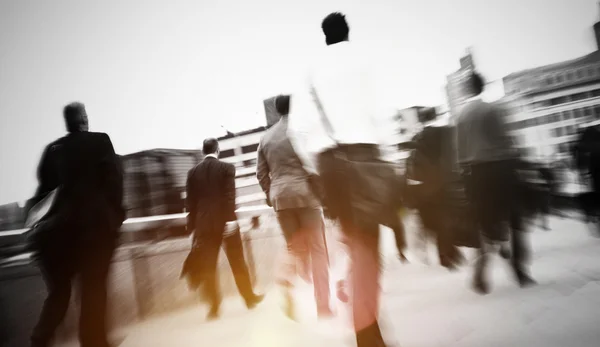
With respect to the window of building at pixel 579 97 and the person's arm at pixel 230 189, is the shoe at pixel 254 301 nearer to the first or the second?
the person's arm at pixel 230 189

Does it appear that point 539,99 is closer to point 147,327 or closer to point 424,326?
point 424,326

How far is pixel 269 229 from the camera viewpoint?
9.96ft

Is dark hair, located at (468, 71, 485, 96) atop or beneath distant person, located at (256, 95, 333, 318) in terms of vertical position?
atop

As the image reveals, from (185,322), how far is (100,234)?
2.87 ft

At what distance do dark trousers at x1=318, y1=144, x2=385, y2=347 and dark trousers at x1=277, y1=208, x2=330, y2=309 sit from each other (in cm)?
46

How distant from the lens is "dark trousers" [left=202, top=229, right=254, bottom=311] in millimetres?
2137

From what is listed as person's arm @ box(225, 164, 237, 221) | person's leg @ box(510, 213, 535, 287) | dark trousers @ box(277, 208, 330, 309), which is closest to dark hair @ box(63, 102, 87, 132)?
person's arm @ box(225, 164, 237, 221)

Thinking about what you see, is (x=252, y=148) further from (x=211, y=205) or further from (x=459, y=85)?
(x=459, y=85)

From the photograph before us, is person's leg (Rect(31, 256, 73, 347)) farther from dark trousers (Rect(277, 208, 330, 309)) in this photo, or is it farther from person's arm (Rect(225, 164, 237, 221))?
dark trousers (Rect(277, 208, 330, 309))

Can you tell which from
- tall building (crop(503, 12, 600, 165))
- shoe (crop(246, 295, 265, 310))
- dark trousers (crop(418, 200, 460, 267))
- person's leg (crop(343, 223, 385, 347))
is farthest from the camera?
tall building (crop(503, 12, 600, 165))

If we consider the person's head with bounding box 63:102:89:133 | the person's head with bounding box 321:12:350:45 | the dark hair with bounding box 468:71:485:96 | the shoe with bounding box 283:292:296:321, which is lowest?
the shoe with bounding box 283:292:296:321

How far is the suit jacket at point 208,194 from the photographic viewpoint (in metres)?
2.06

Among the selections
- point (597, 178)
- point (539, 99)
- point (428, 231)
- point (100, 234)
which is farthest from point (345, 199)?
point (539, 99)

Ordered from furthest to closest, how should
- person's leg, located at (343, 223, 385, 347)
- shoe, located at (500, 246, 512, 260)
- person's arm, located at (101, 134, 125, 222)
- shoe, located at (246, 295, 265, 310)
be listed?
shoe, located at (246, 295, 265, 310), shoe, located at (500, 246, 512, 260), person's arm, located at (101, 134, 125, 222), person's leg, located at (343, 223, 385, 347)
